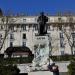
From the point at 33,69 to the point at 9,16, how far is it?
48.7m

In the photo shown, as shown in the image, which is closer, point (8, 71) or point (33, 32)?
point (8, 71)

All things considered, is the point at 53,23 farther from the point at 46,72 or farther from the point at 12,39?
the point at 46,72

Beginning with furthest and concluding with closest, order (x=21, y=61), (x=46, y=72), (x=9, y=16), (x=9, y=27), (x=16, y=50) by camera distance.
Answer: (x=9, y=27) → (x=9, y=16) → (x=16, y=50) → (x=21, y=61) → (x=46, y=72)

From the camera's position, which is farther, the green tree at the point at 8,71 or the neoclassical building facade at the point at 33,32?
the neoclassical building facade at the point at 33,32

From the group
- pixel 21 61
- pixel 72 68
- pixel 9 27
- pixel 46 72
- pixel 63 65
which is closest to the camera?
pixel 46 72

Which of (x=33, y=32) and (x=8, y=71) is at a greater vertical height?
(x=33, y=32)

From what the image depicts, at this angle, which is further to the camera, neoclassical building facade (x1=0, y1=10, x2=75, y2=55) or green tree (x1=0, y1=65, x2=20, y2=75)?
neoclassical building facade (x1=0, y1=10, x2=75, y2=55)

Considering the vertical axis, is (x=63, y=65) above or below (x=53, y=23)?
below

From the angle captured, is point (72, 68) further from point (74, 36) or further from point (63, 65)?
point (74, 36)

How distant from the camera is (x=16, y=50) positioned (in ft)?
203

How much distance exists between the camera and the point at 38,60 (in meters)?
22.2

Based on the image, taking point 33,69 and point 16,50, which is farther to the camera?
point 16,50

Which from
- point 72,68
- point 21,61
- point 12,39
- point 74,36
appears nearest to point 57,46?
point 74,36

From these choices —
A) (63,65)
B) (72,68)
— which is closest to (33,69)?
(72,68)
